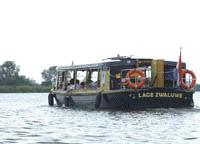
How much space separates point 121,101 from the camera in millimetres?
29938

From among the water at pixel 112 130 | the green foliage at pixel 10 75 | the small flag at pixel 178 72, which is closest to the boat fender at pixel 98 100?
the small flag at pixel 178 72

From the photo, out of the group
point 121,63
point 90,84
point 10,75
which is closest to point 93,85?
point 90,84

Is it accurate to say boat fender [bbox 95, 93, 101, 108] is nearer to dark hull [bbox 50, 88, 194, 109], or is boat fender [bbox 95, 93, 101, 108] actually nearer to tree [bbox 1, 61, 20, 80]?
dark hull [bbox 50, 88, 194, 109]

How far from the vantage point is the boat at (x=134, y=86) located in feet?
97.9

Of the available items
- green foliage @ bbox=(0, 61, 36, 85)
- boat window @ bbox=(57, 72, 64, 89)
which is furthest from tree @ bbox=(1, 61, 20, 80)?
boat window @ bbox=(57, 72, 64, 89)

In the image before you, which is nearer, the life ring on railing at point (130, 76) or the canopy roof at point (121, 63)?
the life ring on railing at point (130, 76)

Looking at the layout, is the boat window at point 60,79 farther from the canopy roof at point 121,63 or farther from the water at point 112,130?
the water at point 112,130

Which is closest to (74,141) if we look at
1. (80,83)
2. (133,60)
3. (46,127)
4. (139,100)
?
(46,127)

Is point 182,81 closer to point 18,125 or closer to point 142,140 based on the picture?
point 18,125

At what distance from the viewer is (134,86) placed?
29.8m

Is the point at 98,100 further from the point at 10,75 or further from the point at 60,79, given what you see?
the point at 10,75

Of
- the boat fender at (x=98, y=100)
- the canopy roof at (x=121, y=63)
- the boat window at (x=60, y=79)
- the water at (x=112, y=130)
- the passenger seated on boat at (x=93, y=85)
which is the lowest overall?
the water at (x=112, y=130)

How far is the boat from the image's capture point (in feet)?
97.9

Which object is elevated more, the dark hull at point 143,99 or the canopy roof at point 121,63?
the canopy roof at point 121,63
